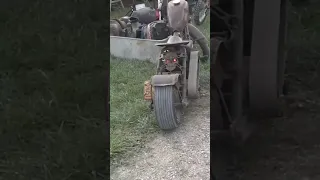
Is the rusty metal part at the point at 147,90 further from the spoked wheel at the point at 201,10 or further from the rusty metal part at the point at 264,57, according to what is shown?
the rusty metal part at the point at 264,57

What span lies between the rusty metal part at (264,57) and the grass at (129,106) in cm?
15

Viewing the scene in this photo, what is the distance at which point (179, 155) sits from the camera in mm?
1012

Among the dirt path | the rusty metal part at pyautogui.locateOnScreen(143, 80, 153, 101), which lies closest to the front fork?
the rusty metal part at pyautogui.locateOnScreen(143, 80, 153, 101)

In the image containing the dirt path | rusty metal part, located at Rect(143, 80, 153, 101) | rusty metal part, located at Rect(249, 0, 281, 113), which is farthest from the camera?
rusty metal part, located at Rect(143, 80, 153, 101)

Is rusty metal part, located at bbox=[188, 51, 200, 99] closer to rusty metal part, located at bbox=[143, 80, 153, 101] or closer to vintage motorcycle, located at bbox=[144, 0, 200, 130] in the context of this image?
vintage motorcycle, located at bbox=[144, 0, 200, 130]

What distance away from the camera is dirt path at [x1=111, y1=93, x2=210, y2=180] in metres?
Result: 0.92


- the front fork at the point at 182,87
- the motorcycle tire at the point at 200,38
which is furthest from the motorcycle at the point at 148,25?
the front fork at the point at 182,87

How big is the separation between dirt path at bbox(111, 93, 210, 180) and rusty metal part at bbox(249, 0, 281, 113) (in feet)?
0.53

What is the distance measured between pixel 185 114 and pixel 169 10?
0.31 m
